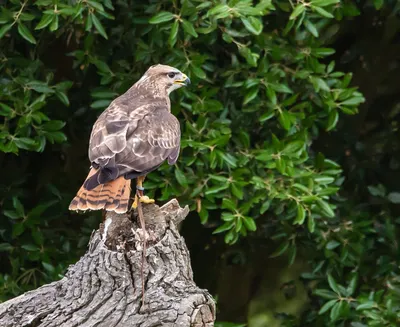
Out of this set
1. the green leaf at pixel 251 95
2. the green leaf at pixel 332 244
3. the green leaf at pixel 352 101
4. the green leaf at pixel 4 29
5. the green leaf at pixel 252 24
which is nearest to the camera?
the green leaf at pixel 252 24

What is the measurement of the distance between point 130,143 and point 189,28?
1085mm

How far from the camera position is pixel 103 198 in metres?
4.27

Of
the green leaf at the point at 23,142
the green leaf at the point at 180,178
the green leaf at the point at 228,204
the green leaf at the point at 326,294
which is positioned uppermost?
the green leaf at the point at 23,142

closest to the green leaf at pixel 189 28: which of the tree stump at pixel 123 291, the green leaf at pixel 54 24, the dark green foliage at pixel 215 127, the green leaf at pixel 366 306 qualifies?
the dark green foliage at pixel 215 127

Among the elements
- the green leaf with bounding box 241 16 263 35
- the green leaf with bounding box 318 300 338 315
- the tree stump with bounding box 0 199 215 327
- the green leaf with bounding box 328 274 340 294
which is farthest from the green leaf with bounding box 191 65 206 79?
the tree stump with bounding box 0 199 215 327

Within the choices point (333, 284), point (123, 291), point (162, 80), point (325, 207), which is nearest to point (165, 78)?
point (162, 80)

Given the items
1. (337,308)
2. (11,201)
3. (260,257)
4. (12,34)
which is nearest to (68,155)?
(11,201)

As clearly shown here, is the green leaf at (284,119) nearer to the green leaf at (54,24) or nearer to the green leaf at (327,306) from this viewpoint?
the green leaf at (327,306)

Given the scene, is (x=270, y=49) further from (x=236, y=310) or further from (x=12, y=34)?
(x=236, y=310)

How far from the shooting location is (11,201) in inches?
248

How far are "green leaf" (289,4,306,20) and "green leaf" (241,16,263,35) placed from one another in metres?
0.23

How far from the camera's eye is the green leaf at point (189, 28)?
5.49 metres

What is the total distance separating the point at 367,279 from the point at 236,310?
1.08 metres

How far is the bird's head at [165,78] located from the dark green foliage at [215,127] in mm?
148
